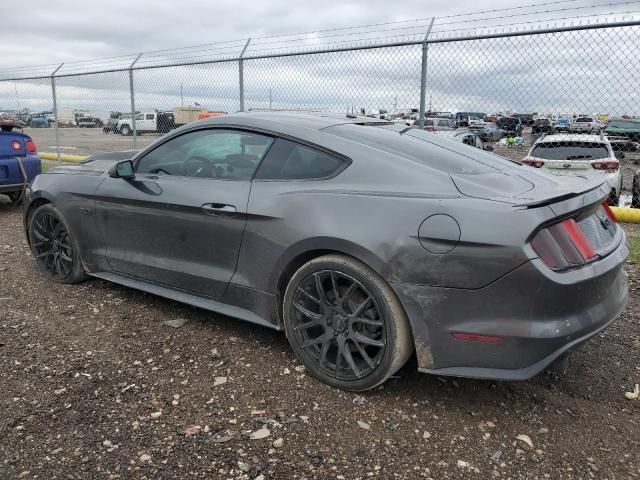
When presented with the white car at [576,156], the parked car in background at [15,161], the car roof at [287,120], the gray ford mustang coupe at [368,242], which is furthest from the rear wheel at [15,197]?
the white car at [576,156]

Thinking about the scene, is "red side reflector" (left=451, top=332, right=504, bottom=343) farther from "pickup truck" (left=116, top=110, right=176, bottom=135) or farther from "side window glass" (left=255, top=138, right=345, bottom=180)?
"pickup truck" (left=116, top=110, right=176, bottom=135)

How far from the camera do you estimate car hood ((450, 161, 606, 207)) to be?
2477 millimetres

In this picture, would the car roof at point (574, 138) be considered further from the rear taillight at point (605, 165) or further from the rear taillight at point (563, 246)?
the rear taillight at point (563, 246)

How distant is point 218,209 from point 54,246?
2007 millimetres

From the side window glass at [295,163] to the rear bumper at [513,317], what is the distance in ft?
2.66

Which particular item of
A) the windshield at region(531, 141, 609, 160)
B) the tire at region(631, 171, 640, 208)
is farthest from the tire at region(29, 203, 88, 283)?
the tire at region(631, 171, 640, 208)

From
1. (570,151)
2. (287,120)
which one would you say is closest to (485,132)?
(570,151)

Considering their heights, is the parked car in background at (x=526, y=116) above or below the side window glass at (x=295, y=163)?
above

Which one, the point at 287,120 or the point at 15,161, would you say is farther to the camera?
the point at 15,161

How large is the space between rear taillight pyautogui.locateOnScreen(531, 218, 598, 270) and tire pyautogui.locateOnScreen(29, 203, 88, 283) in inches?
134

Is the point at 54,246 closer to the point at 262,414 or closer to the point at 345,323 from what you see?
the point at 262,414

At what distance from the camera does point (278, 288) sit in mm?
3061

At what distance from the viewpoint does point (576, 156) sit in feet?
30.5

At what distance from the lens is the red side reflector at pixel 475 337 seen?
2412 mm
